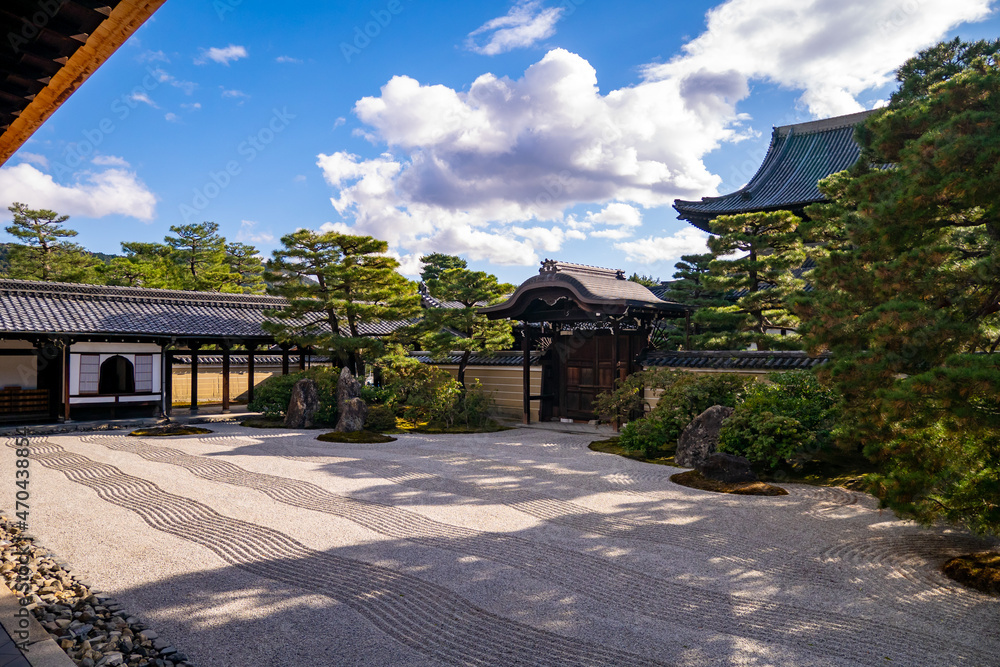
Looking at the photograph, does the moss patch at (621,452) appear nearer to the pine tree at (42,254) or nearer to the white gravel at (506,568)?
the white gravel at (506,568)

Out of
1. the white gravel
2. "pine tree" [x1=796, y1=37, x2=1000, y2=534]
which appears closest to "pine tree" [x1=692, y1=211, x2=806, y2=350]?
the white gravel

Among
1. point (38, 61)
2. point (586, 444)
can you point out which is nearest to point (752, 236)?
point (586, 444)

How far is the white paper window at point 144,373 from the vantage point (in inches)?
735

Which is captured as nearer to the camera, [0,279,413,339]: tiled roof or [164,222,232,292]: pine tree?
[0,279,413,339]: tiled roof

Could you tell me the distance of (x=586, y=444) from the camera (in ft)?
44.0

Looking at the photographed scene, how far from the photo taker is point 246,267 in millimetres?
36750

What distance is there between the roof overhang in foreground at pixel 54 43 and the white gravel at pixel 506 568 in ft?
11.4

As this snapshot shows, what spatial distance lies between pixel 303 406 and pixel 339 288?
3.55 metres

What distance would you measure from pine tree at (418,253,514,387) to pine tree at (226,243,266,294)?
64.7 feet

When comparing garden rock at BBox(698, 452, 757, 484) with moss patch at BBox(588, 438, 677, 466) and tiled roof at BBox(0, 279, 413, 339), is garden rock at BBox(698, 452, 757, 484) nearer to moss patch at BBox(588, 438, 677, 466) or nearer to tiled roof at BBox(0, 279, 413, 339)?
moss patch at BBox(588, 438, 677, 466)

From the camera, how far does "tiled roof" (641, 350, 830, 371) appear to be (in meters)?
12.5

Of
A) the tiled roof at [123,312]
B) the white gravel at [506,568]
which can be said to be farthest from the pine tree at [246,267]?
the white gravel at [506,568]

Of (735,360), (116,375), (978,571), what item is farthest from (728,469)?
(116,375)

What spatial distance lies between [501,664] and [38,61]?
4254 mm
